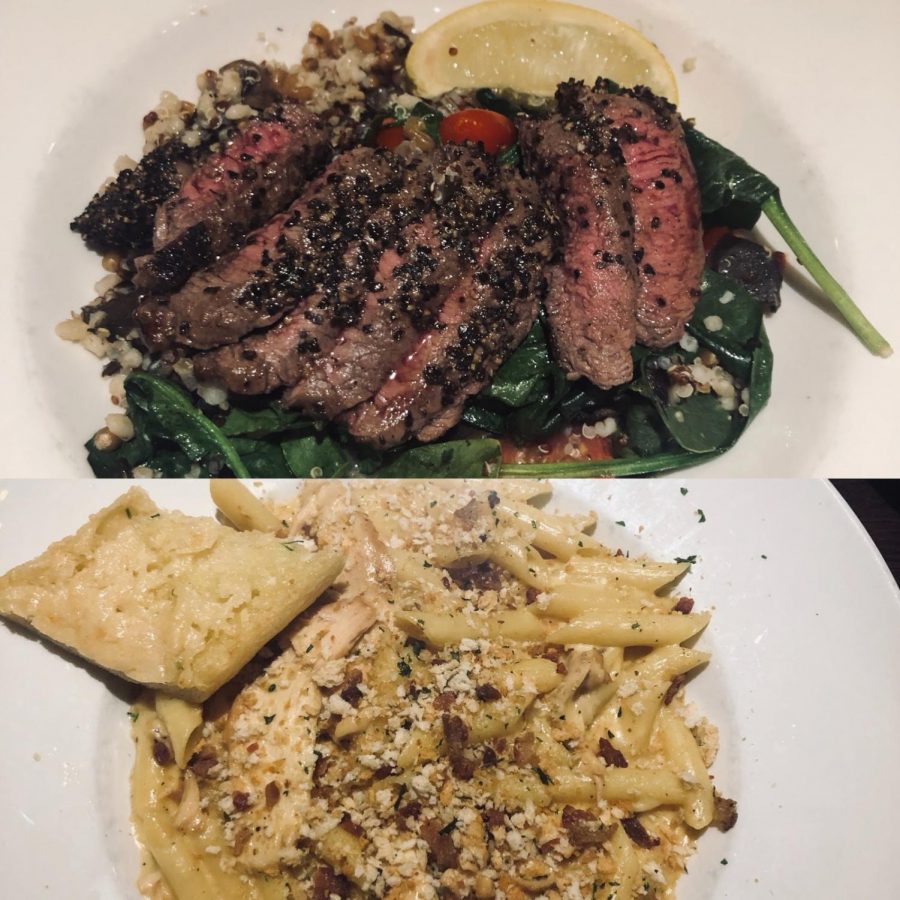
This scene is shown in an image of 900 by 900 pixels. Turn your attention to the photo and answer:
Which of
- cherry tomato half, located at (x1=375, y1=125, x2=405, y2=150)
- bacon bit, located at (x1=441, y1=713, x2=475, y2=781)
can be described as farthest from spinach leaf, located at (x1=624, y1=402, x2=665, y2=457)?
cherry tomato half, located at (x1=375, y1=125, x2=405, y2=150)

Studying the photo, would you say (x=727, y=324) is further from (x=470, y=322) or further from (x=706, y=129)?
(x=470, y=322)

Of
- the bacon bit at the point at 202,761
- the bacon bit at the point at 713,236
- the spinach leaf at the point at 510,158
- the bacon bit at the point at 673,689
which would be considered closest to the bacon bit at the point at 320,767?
the bacon bit at the point at 202,761

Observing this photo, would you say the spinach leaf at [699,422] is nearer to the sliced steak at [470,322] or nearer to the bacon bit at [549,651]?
the sliced steak at [470,322]

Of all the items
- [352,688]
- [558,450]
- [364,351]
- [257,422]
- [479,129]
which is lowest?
[352,688]

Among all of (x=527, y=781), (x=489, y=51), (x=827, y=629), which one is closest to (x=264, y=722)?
(x=527, y=781)

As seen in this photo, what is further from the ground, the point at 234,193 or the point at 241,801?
the point at 234,193

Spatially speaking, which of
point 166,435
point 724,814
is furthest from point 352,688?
point 724,814

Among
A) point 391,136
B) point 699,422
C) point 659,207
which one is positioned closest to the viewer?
point 659,207

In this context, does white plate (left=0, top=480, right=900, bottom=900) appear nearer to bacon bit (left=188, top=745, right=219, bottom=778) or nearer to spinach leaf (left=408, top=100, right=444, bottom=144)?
bacon bit (left=188, top=745, right=219, bottom=778)
